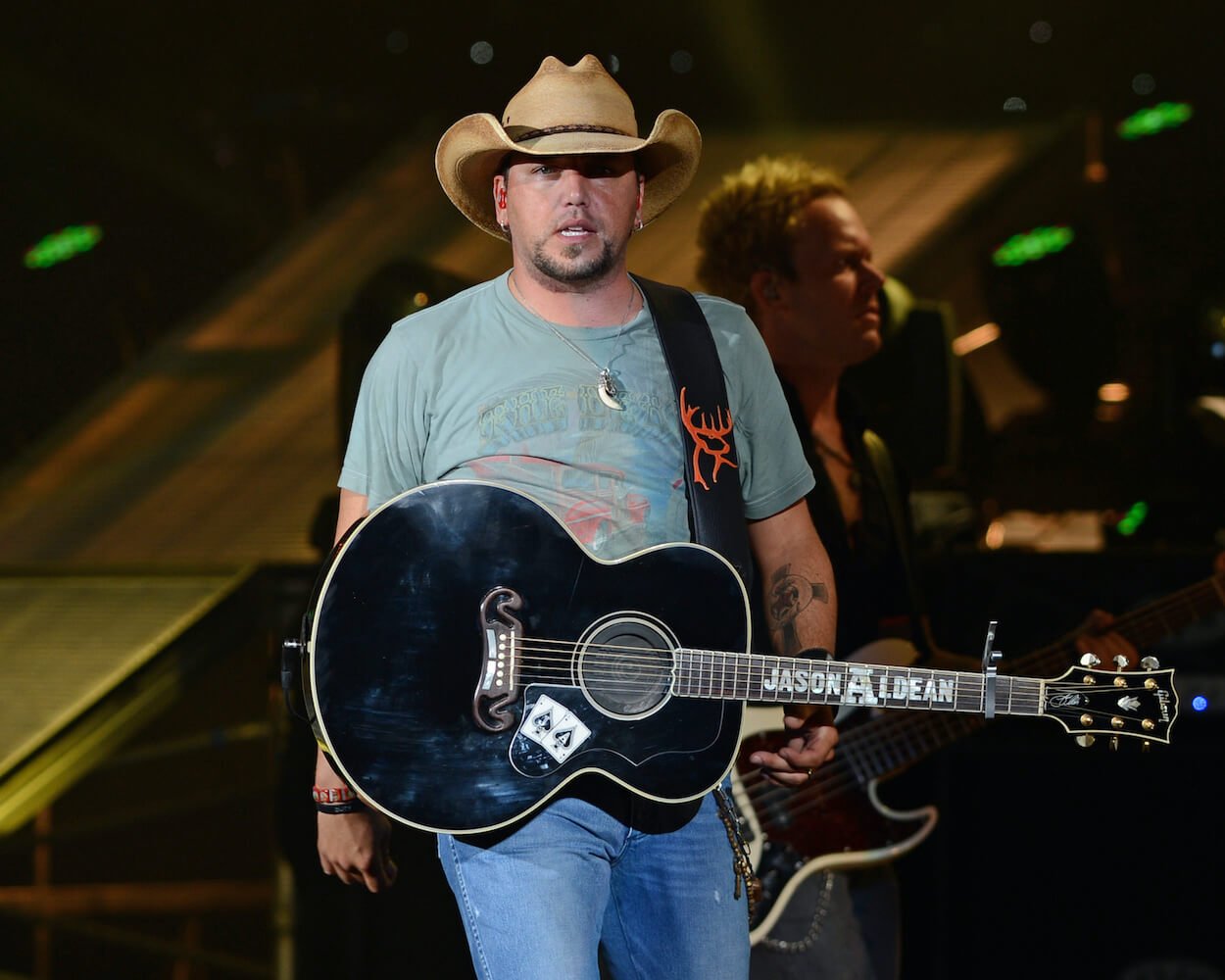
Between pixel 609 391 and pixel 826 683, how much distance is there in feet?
2.03

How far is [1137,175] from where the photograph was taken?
526 cm

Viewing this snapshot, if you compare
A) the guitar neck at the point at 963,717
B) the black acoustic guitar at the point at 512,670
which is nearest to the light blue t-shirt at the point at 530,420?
the black acoustic guitar at the point at 512,670

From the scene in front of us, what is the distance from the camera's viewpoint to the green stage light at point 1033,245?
525 centimetres

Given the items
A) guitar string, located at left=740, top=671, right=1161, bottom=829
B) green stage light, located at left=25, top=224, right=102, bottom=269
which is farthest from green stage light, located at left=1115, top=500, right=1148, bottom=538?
green stage light, located at left=25, top=224, right=102, bottom=269

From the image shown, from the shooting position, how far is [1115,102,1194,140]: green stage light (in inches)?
204

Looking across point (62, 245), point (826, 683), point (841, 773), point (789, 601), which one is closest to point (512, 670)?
point (826, 683)

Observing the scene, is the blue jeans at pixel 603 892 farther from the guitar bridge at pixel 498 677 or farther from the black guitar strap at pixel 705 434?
the black guitar strap at pixel 705 434

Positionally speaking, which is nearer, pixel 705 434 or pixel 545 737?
pixel 545 737

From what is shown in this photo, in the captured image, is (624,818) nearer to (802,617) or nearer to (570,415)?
(802,617)

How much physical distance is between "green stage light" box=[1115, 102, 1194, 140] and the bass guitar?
7.53 ft

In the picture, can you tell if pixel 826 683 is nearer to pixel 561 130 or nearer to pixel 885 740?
pixel 561 130

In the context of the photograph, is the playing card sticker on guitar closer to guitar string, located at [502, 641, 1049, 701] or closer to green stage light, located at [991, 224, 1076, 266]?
guitar string, located at [502, 641, 1049, 701]

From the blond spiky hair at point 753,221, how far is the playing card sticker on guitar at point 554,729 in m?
1.79

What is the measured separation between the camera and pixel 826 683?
2436 mm
